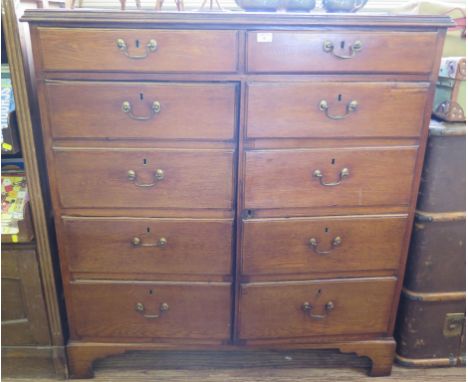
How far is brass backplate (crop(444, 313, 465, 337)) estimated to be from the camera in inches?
58.1

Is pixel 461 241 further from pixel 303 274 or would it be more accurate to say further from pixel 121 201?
pixel 121 201

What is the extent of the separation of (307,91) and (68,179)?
2.22 ft

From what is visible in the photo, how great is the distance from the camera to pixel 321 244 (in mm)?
1315

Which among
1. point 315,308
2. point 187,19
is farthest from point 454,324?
point 187,19

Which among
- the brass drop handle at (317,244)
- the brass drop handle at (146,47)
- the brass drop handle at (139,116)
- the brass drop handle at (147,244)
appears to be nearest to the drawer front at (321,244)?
the brass drop handle at (317,244)

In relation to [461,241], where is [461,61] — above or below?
above

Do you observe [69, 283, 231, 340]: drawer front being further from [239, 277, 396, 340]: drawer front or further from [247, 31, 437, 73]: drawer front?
[247, 31, 437, 73]: drawer front

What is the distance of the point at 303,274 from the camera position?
1.35 metres

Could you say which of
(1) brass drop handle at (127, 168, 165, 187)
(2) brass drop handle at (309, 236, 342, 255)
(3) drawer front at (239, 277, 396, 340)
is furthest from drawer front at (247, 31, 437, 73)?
(3) drawer front at (239, 277, 396, 340)

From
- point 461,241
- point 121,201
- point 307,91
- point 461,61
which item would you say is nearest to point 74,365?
point 121,201

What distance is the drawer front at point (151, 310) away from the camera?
1358 millimetres

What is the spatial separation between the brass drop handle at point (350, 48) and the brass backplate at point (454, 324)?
911 millimetres

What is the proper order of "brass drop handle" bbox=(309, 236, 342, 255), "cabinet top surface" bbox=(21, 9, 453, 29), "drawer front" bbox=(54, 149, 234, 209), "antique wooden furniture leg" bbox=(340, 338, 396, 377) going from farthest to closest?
"antique wooden furniture leg" bbox=(340, 338, 396, 377)
"brass drop handle" bbox=(309, 236, 342, 255)
"drawer front" bbox=(54, 149, 234, 209)
"cabinet top surface" bbox=(21, 9, 453, 29)

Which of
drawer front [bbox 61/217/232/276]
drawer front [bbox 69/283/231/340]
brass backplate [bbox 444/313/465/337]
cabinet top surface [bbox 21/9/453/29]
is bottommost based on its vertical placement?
brass backplate [bbox 444/313/465/337]
